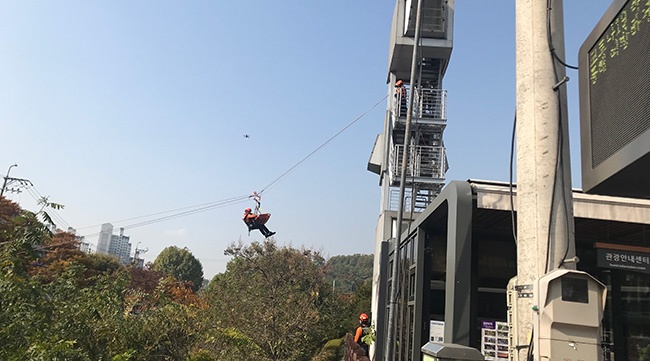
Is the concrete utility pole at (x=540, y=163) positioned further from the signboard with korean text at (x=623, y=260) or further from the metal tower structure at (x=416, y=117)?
the metal tower structure at (x=416, y=117)

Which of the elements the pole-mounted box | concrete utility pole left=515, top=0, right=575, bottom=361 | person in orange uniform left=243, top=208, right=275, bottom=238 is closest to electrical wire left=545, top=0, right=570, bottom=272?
concrete utility pole left=515, top=0, right=575, bottom=361

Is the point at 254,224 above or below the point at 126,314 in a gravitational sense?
above

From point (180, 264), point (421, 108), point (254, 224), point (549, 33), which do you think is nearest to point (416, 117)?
point (421, 108)

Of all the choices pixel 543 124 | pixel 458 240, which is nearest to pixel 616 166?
pixel 543 124

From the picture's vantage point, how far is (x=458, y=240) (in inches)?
293

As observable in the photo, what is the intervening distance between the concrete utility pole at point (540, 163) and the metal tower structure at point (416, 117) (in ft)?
42.9

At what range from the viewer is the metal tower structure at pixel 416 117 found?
1885 centimetres

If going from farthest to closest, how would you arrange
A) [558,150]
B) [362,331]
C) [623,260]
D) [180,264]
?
[180,264] → [362,331] → [623,260] → [558,150]

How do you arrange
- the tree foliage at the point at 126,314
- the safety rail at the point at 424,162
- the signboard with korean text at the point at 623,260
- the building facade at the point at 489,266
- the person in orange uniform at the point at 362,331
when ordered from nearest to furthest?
the tree foliage at the point at 126,314, the building facade at the point at 489,266, the signboard with korean text at the point at 623,260, the person in orange uniform at the point at 362,331, the safety rail at the point at 424,162

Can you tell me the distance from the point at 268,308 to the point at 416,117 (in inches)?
369

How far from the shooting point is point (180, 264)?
7200cm

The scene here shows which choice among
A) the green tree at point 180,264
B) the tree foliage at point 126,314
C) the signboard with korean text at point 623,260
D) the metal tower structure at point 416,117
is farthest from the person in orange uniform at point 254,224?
the green tree at point 180,264

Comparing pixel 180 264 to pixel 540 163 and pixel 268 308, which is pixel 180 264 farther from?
pixel 540 163

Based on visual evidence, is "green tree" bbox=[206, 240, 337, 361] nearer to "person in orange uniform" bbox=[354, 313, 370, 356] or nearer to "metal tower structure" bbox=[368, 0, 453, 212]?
"person in orange uniform" bbox=[354, 313, 370, 356]
